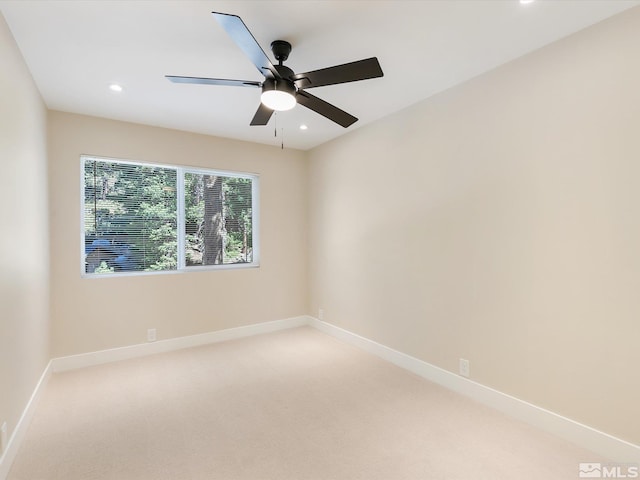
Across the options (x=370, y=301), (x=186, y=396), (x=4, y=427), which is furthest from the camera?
(x=370, y=301)

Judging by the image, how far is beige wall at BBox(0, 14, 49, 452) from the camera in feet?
6.19

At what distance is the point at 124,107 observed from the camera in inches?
125

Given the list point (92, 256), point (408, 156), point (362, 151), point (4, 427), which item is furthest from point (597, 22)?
point (92, 256)

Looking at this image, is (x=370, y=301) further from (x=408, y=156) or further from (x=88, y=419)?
(x=88, y=419)

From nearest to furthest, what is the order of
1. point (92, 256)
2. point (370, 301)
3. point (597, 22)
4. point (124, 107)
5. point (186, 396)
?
1. point (597, 22)
2. point (186, 396)
3. point (124, 107)
4. point (92, 256)
5. point (370, 301)

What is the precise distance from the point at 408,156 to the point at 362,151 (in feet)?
2.37

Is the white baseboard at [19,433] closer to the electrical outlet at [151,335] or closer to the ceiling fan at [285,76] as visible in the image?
the electrical outlet at [151,335]

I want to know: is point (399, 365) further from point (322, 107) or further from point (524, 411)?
point (322, 107)

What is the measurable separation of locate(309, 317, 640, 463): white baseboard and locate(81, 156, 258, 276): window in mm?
2341

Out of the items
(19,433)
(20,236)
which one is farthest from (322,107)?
(19,433)

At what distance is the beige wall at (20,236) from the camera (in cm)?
189

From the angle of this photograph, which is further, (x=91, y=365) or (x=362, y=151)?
(x=362, y=151)

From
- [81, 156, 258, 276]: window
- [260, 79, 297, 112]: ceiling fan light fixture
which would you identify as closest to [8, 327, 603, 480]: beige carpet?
[81, 156, 258, 276]: window

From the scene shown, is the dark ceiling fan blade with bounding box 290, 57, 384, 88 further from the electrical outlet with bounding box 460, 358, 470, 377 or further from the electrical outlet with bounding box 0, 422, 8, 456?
the electrical outlet with bounding box 0, 422, 8, 456
